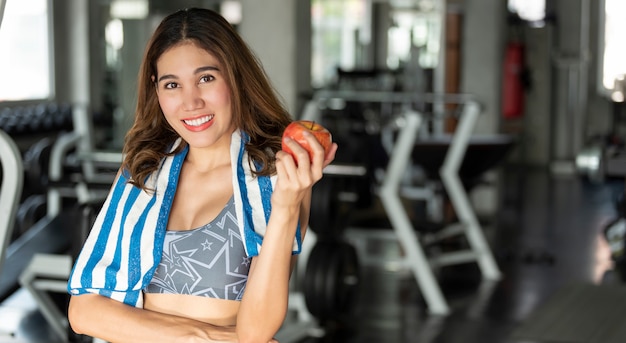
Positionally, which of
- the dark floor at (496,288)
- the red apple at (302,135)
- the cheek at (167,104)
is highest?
the cheek at (167,104)

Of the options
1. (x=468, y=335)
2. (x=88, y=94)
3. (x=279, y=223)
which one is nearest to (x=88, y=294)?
(x=279, y=223)

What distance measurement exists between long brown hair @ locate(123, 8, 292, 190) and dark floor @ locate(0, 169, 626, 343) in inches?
33.0

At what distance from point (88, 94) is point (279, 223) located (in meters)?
10.4

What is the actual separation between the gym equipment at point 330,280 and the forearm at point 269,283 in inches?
120

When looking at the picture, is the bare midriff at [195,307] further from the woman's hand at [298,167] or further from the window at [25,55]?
the window at [25,55]

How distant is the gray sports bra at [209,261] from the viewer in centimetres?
159

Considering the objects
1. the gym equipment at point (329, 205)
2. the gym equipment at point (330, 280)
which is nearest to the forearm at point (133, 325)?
the gym equipment at point (329, 205)

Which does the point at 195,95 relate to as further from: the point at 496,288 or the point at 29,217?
the point at 29,217

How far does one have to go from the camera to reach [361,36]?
17609 mm

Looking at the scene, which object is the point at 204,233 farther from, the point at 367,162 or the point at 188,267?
the point at 367,162

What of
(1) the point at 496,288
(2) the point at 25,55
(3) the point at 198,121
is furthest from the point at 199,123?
(2) the point at 25,55

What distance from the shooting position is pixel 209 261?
159 centimetres

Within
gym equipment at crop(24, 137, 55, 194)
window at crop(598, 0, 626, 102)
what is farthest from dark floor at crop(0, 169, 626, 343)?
window at crop(598, 0, 626, 102)

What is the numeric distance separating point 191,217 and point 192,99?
0.71 feet
